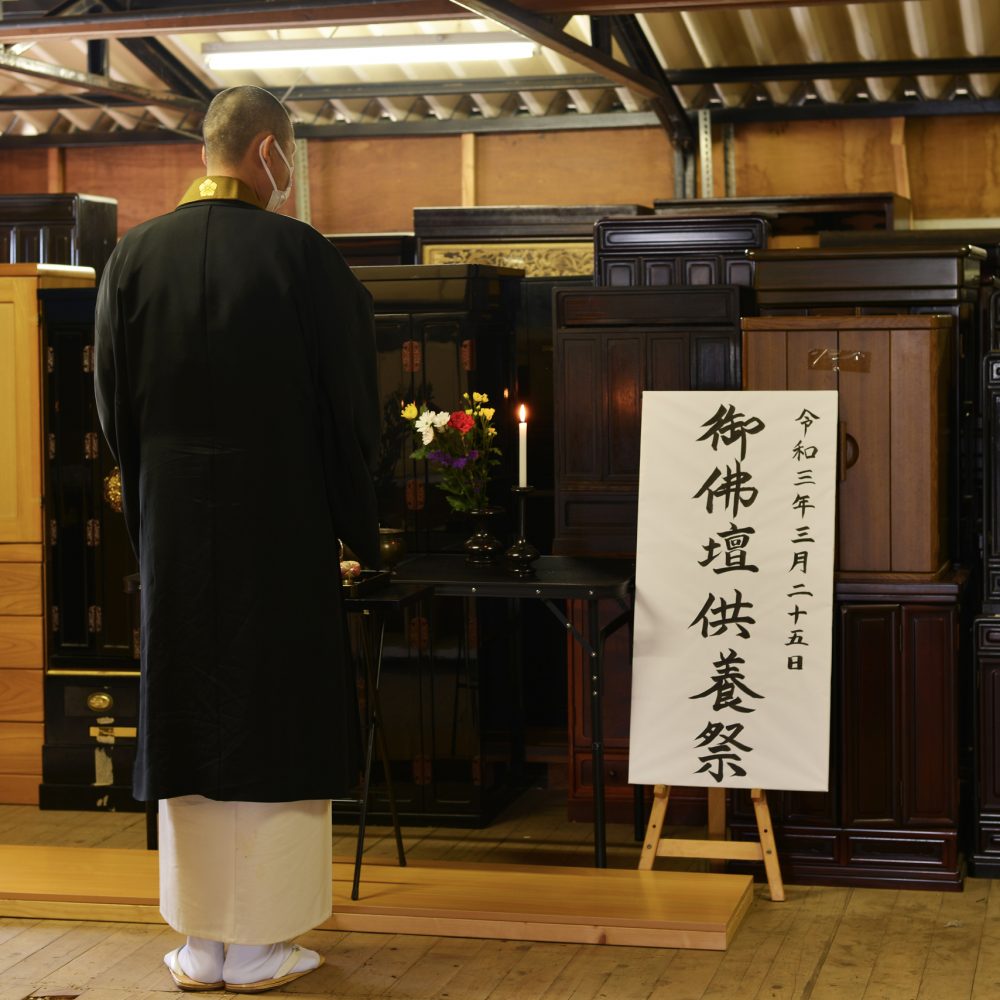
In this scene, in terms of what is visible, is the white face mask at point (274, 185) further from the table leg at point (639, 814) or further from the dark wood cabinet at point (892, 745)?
the table leg at point (639, 814)

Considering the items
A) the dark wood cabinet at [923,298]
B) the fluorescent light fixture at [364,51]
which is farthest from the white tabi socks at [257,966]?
the fluorescent light fixture at [364,51]

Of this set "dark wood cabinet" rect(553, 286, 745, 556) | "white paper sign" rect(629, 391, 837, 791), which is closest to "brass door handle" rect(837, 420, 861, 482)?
"white paper sign" rect(629, 391, 837, 791)

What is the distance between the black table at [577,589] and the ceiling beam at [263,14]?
3.12 metres

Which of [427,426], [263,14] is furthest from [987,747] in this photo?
[263,14]

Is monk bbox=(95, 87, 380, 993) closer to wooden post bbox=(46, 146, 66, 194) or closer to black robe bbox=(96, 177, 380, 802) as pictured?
black robe bbox=(96, 177, 380, 802)

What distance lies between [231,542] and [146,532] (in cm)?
21

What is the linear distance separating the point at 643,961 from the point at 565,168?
20.0 ft

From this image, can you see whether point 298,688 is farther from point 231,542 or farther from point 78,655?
point 78,655

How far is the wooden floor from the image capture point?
3.43 metres

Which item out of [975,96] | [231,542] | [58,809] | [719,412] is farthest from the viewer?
[975,96]

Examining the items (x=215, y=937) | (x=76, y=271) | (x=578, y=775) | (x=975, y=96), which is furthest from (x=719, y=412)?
(x=975, y=96)

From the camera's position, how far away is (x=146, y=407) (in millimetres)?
3279

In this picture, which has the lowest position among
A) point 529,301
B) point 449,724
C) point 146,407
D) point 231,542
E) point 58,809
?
point 58,809

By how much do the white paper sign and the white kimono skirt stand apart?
1104mm
